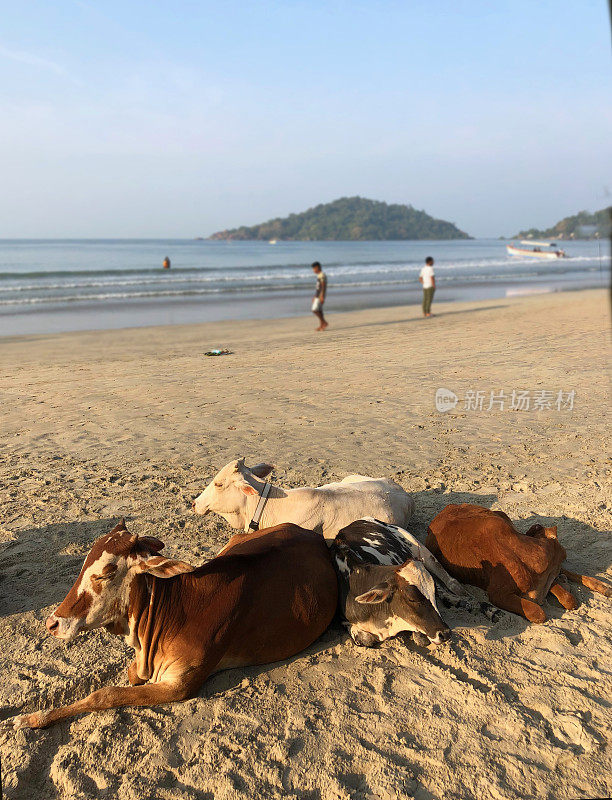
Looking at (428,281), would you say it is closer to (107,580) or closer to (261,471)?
(261,471)

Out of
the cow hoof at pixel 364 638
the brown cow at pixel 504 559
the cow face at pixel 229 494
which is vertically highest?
the cow face at pixel 229 494

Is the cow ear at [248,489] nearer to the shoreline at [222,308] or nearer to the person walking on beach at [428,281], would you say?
the shoreline at [222,308]

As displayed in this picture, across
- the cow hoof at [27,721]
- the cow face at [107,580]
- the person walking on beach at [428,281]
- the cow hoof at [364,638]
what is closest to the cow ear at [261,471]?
the cow hoof at [364,638]

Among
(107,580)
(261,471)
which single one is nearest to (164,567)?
(107,580)

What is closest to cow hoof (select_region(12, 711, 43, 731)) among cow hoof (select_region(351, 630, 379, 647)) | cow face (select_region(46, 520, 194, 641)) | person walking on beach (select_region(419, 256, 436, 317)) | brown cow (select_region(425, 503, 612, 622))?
cow face (select_region(46, 520, 194, 641))

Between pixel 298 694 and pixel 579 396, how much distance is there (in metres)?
7.99

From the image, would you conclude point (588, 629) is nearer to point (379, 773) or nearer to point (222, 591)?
point (379, 773)

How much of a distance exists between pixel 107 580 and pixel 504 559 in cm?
271

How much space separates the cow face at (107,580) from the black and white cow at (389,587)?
121 centimetres

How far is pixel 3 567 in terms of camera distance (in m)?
5.13

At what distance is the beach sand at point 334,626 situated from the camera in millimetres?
3250

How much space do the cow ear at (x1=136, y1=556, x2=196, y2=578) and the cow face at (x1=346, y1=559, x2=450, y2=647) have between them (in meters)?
1.14

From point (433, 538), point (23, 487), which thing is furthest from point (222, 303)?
point (433, 538)

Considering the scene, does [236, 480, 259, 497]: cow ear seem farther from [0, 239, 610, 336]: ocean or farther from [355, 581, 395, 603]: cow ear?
[0, 239, 610, 336]: ocean
